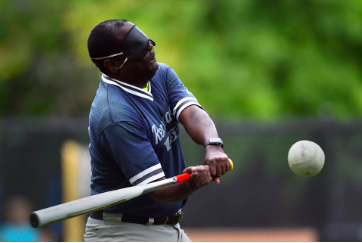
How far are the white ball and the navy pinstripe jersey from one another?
35.9 inches

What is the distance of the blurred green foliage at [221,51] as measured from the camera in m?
13.5

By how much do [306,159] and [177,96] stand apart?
1.13 m

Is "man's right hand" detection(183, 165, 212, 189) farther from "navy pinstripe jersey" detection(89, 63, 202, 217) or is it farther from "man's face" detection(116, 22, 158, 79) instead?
"man's face" detection(116, 22, 158, 79)

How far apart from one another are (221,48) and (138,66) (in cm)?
920

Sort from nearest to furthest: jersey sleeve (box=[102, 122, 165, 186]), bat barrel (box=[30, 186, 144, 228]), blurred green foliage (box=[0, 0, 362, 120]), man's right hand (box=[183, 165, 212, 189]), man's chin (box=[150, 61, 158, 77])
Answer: bat barrel (box=[30, 186, 144, 228]) → man's right hand (box=[183, 165, 212, 189]) → jersey sleeve (box=[102, 122, 165, 186]) → man's chin (box=[150, 61, 158, 77]) → blurred green foliage (box=[0, 0, 362, 120])

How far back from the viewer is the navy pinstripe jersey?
14.8ft

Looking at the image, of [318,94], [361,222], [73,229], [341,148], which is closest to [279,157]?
[341,148]

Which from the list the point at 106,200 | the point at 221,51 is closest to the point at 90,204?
the point at 106,200

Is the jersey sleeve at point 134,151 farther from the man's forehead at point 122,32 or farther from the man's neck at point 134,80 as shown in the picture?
the man's forehead at point 122,32

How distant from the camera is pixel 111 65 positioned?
478 centimetres

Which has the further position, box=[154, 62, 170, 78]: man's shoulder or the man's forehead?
box=[154, 62, 170, 78]: man's shoulder

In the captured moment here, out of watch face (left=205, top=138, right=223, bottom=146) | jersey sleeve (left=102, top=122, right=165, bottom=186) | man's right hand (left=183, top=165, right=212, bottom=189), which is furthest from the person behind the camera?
watch face (left=205, top=138, right=223, bottom=146)

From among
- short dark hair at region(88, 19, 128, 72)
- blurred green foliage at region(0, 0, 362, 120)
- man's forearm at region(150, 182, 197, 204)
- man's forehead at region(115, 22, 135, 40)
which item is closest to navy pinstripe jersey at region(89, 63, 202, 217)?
man's forearm at region(150, 182, 197, 204)

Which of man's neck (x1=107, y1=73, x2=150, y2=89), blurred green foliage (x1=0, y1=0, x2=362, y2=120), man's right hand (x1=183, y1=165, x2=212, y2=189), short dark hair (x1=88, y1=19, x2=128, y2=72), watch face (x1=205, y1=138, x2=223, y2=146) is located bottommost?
man's right hand (x1=183, y1=165, x2=212, y2=189)
